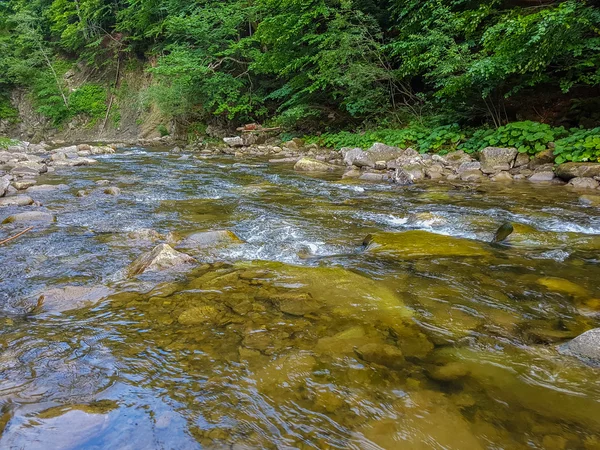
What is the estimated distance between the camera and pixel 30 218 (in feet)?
15.7

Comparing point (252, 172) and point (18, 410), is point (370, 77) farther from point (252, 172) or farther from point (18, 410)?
point (18, 410)

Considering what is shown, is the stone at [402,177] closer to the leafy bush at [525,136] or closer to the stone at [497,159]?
the stone at [497,159]

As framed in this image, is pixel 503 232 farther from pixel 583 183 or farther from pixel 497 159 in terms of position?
pixel 497 159

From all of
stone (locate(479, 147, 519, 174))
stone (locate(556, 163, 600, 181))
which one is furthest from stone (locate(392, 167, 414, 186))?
stone (locate(556, 163, 600, 181))

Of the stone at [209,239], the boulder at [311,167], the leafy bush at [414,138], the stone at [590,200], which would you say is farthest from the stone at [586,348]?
the leafy bush at [414,138]

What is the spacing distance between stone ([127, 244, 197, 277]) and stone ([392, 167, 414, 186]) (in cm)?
514

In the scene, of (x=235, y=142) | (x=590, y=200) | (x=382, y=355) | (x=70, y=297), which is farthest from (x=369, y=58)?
(x=382, y=355)

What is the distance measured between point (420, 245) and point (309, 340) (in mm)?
2008

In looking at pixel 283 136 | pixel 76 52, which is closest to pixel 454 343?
Answer: pixel 283 136

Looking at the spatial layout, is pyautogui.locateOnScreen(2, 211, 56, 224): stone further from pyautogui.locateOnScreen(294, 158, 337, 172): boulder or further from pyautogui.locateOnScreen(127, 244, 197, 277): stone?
pyautogui.locateOnScreen(294, 158, 337, 172): boulder

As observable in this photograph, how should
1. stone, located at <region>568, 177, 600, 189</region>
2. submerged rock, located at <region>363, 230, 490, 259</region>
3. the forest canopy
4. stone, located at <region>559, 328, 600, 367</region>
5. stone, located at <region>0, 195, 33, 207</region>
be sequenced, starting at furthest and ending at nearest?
1. the forest canopy
2. stone, located at <region>568, 177, 600, 189</region>
3. stone, located at <region>0, 195, 33, 207</region>
4. submerged rock, located at <region>363, 230, 490, 259</region>
5. stone, located at <region>559, 328, 600, 367</region>

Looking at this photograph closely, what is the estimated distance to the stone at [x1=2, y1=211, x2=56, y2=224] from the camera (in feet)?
15.5

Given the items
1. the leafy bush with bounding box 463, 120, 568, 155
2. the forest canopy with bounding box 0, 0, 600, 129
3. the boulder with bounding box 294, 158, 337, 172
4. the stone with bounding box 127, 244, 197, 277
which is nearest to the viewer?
the stone with bounding box 127, 244, 197, 277

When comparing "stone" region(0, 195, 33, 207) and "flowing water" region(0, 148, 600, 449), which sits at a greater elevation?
"stone" region(0, 195, 33, 207)
